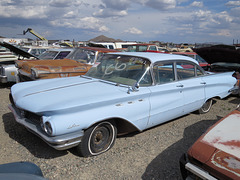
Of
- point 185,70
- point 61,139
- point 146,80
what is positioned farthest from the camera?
point 185,70

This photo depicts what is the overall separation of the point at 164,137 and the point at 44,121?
223 cm

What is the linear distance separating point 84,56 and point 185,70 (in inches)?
143

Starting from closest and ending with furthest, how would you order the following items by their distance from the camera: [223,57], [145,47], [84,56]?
[223,57], [84,56], [145,47]

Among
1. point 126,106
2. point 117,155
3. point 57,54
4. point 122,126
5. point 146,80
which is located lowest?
point 117,155

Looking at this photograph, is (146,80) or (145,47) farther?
(145,47)

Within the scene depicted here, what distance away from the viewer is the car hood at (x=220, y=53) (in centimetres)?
588

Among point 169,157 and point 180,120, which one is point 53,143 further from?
point 180,120

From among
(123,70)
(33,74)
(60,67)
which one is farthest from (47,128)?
(60,67)

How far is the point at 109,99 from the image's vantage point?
2982 mm

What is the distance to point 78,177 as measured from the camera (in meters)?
2.66

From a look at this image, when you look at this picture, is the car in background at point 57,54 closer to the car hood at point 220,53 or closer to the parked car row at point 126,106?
the parked car row at point 126,106

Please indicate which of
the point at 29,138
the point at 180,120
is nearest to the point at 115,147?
the point at 29,138

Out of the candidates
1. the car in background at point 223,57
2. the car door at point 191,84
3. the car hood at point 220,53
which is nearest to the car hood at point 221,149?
the car door at point 191,84

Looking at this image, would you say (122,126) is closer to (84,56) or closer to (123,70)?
(123,70)
